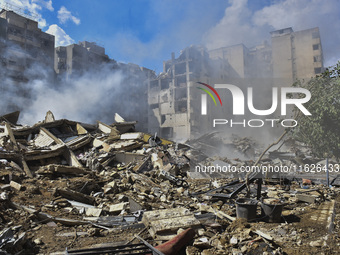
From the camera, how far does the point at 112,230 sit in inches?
178

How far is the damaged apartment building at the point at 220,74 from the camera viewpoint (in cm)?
3531

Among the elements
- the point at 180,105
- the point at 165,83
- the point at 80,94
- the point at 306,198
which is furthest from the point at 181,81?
the point at 306,198

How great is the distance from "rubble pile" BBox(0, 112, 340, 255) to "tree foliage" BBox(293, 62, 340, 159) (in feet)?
16.7

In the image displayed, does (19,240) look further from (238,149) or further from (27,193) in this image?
(238,149)

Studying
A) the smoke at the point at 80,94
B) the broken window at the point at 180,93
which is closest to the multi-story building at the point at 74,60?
the smoke at the point at 80,94

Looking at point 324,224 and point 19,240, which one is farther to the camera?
point 324,224

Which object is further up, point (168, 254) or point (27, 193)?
point (27, 193)

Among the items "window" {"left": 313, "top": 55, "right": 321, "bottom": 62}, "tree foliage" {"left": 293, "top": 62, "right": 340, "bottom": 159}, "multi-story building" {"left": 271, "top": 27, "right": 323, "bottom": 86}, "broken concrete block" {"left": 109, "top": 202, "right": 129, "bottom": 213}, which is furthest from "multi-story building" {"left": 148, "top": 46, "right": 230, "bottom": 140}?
"broken concrete block" {"left": 109, "top": 202, "right": 129, "bottom": 213}

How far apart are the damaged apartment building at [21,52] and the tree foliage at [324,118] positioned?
31.2 meters

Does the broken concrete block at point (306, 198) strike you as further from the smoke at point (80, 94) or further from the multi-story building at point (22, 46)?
the multi-story building at point (22, 46)

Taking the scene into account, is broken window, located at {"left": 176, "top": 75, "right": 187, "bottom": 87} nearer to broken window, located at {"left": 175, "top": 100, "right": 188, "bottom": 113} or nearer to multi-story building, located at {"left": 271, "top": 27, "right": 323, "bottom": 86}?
broken window, located at {"left": 175, "top": 100, "right": 188, "bottom": 113}

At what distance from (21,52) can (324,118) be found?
33859 mm

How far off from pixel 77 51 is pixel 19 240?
37.7 m

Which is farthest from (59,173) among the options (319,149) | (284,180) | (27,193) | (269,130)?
(269,130)
